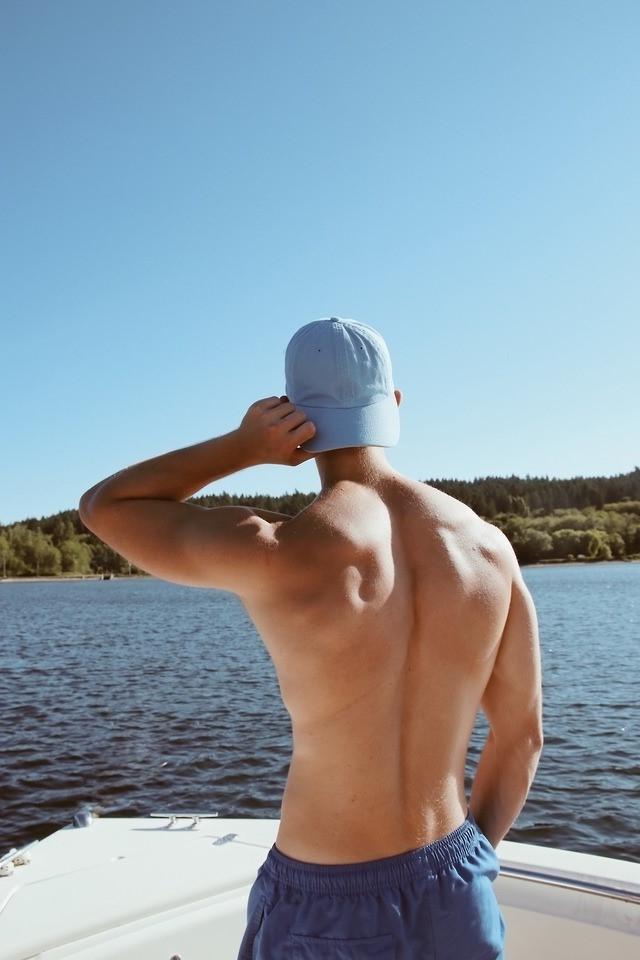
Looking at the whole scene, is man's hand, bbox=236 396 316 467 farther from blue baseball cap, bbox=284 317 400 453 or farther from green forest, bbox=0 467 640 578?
green forest, bbox=0 467 640 578

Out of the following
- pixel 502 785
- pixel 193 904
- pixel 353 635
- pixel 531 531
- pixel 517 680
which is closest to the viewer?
pixel 353 635

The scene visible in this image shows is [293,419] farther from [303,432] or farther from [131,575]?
[131,575]

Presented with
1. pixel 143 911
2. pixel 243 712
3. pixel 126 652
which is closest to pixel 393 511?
pixel 143 911

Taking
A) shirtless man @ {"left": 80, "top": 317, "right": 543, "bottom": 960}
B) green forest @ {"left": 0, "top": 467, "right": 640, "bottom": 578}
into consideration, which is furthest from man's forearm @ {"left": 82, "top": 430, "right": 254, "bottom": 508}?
green forest @ {"left": 0, "top": 467, "right": 640, "bottom": 578}

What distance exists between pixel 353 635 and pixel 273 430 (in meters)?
0.41

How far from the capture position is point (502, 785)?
75.3 inches

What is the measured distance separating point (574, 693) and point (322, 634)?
16.3m

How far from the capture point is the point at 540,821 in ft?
29.5

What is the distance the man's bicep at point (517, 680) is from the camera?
1.74 metres

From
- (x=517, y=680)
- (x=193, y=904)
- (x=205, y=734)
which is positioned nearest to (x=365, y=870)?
(x=517, y=680)

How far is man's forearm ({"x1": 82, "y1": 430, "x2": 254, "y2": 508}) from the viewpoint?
1604mm

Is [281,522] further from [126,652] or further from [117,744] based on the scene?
[126,652]

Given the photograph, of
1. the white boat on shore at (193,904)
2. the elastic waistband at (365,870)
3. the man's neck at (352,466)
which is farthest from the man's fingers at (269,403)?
the white boat on shore at (193,904)

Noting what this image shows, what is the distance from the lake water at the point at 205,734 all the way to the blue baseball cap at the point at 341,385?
25.6 feet
